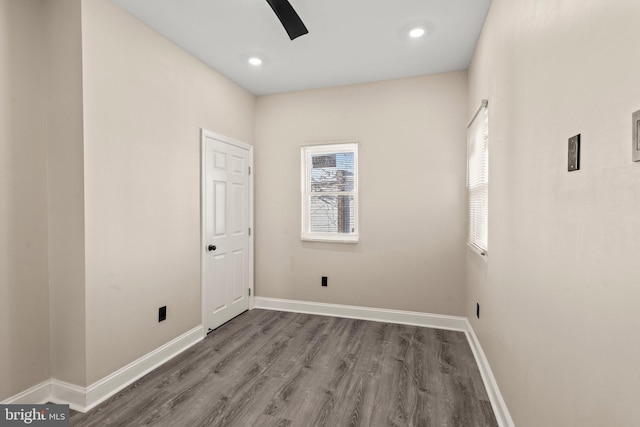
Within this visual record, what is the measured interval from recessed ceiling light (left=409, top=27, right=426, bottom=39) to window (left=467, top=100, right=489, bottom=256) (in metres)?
0.80

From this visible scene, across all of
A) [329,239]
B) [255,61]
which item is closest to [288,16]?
[255,61]

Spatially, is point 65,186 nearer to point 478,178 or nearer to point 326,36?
point 326,36

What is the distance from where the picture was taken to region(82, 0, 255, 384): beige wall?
2.09m

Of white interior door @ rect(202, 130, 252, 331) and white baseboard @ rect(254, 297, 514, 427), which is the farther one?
white interior door @ rect(202, 130, 252, 331)

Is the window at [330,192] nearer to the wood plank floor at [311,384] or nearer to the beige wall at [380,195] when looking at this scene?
the beige wall at [380,195]

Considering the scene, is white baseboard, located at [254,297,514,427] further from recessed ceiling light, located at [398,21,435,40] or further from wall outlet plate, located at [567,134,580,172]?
recessed ceiling light, located at [398,21,435,40]

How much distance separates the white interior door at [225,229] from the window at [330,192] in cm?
76

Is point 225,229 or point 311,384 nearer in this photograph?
point 311,384

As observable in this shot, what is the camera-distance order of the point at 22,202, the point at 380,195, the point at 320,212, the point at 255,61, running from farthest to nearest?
the point at 320,212 → the point at 380,195 → the point at 255,61 → the point at 22,202

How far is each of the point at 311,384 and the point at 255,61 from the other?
301cm

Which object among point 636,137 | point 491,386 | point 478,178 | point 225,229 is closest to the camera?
point 636,137

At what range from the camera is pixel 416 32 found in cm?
259

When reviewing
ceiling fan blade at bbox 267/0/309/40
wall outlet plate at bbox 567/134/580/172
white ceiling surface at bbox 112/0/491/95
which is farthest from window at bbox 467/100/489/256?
ceiling fan blade at bbox 267/0/309/40

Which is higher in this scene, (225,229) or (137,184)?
(137,184)
